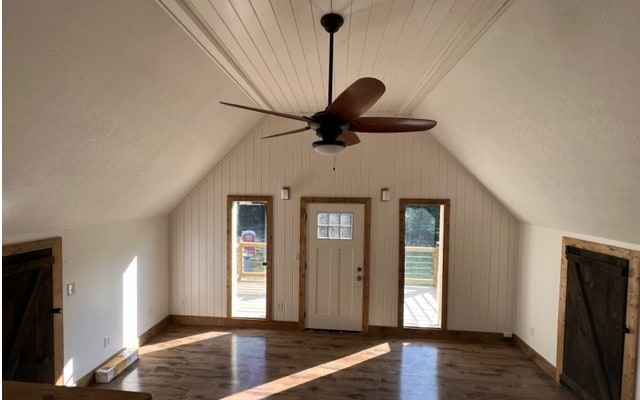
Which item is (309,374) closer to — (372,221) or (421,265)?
(372,221)

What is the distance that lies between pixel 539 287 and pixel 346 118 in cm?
370

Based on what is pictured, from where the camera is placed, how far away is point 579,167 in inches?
105

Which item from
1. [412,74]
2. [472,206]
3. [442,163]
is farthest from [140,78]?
[472,206]

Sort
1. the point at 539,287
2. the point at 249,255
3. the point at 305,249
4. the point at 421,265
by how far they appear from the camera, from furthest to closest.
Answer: the point at 421,265 < the point at 249,255 < the point at 305,249 < the point at 539,287

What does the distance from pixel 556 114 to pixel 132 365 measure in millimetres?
4933

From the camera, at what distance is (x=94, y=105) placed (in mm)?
2320

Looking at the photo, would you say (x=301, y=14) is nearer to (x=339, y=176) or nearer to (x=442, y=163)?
(x=339, y=176)

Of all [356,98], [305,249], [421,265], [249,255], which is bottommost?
[421,265]

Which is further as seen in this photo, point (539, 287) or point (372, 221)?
point (372, 221)

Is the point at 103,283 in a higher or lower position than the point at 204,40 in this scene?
lower

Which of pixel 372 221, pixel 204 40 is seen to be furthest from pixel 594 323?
pixel 204 40

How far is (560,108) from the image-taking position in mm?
2309

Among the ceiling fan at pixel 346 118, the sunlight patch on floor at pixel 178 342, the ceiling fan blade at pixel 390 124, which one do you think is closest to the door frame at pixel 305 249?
the sunlight patch on floor at pixel 178 342

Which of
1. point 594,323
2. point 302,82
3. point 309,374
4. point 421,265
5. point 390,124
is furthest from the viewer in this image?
point 421,265
